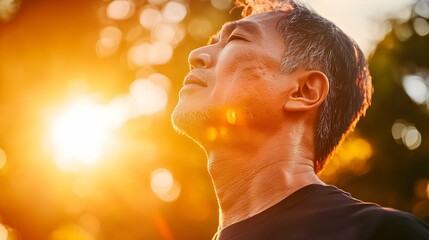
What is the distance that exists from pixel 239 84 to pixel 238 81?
0.8 inches

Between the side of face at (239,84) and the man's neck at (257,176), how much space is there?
0.46ft

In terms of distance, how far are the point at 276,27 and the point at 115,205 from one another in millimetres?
15153

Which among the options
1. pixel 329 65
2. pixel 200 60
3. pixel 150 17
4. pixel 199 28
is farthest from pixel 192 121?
pixel 150 17

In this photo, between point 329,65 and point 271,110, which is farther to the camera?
point 329,65

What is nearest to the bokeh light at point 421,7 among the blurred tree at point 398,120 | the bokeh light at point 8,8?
the blurred tree at point 398,120

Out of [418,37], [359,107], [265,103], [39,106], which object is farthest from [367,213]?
[418,37]

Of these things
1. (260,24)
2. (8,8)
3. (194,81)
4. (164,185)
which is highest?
(260,24)

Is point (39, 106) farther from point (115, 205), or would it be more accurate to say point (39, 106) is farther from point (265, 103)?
point (265, 103)

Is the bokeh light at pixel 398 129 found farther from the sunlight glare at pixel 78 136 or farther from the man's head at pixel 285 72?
the man's head at pixel 285 72

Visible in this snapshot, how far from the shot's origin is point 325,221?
2.78 meters

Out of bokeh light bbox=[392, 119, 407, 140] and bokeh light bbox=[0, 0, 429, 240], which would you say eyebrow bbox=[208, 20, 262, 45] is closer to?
bokeh light bbox=[0, 0, 429, 240]

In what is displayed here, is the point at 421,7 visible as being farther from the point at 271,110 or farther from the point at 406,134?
the point at 271,110

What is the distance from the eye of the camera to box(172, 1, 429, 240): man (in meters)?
3.18

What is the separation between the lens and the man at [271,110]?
3180 mm
